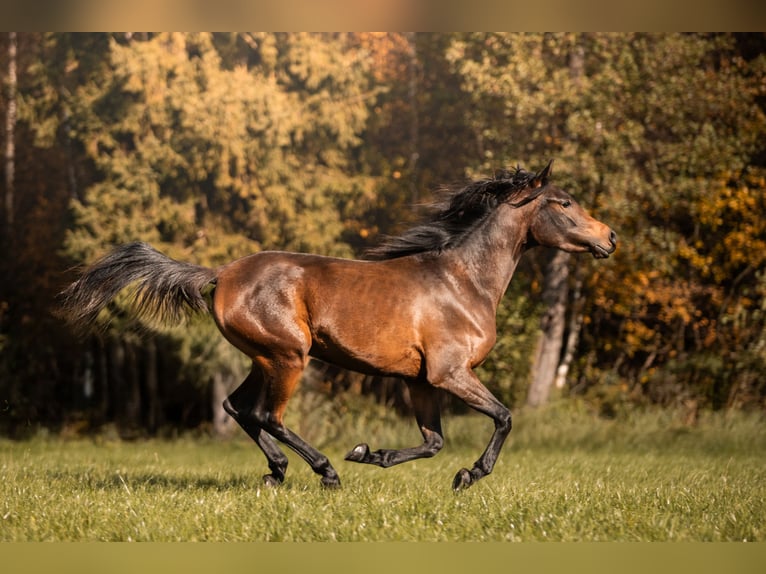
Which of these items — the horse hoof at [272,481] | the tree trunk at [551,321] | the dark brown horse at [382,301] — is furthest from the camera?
the tree trunk at [551,321]

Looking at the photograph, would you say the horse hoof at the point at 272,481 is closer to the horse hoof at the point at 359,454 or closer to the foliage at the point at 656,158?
the horse hoof at the point at 359,454

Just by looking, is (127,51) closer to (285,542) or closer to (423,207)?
(423,207)

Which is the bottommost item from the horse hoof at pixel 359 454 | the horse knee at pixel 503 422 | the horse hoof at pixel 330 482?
the horse hoof at pixel 330 482

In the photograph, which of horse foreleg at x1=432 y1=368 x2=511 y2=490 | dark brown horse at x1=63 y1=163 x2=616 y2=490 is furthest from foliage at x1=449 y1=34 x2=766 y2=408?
horse foreleg at x1=432 y1=368 x2=511 y2=490

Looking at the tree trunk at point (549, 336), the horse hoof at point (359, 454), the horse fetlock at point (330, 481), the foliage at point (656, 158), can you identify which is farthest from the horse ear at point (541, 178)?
the tree trunk at point (549, 336)

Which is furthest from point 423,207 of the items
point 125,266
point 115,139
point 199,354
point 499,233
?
point 115,139

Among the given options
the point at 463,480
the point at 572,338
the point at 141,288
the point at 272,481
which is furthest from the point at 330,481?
the point at 572,338

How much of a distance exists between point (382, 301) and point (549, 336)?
30.0ft

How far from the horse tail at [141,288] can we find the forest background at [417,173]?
6.67 meters

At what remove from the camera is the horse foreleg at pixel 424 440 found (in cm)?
623

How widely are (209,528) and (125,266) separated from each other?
2250 mm

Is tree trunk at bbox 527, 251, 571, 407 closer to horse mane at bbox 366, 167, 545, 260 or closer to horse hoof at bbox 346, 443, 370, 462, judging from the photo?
horse mane at bbox 366, 167, 545, 260

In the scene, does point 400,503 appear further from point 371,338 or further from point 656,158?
point 656,158

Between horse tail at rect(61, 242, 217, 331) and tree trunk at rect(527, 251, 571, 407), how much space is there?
900 cm
